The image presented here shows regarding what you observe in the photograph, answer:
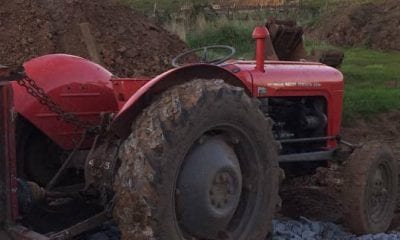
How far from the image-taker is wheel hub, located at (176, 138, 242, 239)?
13.5ft

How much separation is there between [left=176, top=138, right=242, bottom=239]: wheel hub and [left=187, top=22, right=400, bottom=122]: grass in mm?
7843

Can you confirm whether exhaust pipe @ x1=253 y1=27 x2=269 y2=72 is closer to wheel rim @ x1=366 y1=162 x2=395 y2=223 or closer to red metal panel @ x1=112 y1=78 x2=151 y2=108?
red metal panel @ x1=112 y1=78 x2=151 y2=108

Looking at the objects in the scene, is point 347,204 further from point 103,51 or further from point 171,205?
point 103,51

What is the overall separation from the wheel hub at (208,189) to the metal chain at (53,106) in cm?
97

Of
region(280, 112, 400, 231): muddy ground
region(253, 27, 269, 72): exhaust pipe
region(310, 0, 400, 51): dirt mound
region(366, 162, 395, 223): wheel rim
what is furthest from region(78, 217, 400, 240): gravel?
region(310, 0, 400, 51): dirt mound

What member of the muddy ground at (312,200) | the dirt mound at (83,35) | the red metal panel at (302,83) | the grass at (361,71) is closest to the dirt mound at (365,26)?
the grass at (361,71)

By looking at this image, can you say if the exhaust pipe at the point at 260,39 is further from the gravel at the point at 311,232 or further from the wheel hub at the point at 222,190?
the wheel hub at the point at 222,190

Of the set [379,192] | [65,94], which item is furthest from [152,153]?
[379,192]

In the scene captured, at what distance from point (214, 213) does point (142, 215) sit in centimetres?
57

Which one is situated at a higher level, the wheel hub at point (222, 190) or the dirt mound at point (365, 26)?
the wheel hub at point (222, 190)

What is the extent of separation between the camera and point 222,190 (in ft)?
14.1

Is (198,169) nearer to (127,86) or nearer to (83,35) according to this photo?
(127,86)

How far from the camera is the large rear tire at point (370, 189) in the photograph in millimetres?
6020

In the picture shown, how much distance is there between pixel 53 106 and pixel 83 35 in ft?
27.4
